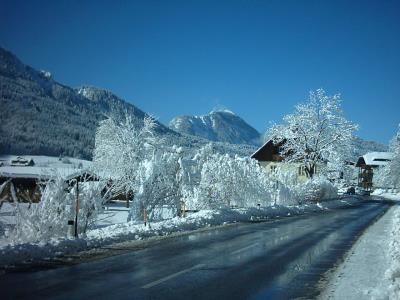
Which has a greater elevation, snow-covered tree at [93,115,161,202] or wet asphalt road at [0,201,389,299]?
snow-covered tree at [93,115,161,202]

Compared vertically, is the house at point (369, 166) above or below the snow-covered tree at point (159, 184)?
above

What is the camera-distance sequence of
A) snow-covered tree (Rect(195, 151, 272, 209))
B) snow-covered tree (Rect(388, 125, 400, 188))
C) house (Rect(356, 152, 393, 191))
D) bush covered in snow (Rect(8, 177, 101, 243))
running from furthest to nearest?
1. house (Rect(356, 152, 393, 191))
2. snow-covered tree (Rect(388, 125, 400, 188))
3. snow-covered tree (Rect(195, 151, 272, 209))
4. bush covered in snow (Rect(8, 177, 101, 243))

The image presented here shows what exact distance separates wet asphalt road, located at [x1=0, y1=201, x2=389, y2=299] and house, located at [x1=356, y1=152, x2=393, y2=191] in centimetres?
12473

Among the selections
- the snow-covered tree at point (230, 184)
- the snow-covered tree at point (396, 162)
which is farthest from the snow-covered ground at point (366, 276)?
the snow-covered tree at point (396, 162)

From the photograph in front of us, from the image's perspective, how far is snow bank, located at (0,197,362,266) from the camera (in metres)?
12.4

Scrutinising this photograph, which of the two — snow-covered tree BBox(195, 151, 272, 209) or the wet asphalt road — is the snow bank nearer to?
the wet asphalt road

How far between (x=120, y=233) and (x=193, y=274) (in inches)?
278

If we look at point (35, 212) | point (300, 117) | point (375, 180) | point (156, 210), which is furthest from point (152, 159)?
point (375, 180)

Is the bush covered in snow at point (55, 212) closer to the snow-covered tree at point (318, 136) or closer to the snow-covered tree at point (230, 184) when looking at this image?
the snow-covered tree at point (230, 184)

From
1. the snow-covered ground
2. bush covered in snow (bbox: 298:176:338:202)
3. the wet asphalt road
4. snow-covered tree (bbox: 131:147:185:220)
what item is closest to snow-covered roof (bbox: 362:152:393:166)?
bush covered in snow (bbox: 298:176:338:202)

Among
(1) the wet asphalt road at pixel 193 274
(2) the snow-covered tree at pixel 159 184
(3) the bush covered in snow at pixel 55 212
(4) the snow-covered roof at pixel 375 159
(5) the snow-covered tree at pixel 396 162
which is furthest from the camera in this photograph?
(4) the snow-covered roof at pixel 375 159

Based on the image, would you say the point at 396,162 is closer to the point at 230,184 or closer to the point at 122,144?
the point at 122,144

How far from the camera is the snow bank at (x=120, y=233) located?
12.4 metres

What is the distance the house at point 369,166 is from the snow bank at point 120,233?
366 ft
